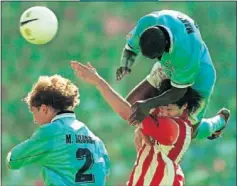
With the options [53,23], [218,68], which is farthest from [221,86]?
[53,23]

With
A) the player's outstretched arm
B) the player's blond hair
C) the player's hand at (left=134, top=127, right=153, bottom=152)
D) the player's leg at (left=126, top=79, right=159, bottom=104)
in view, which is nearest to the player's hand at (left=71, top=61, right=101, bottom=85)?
the player's outstretched arm

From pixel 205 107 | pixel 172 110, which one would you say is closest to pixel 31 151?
pixel 172 110

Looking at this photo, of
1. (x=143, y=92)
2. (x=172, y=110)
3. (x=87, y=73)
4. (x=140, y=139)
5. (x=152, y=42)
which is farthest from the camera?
(x=143, y=92)

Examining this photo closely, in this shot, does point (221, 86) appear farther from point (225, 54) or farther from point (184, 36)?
point (184, 36)

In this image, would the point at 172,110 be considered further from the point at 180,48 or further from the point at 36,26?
the point at 36,26

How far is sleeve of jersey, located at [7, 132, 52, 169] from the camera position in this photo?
14.2 ft

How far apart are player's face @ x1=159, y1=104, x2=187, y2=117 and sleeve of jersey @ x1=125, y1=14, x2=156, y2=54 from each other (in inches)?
16.7

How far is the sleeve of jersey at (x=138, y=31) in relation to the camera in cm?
452

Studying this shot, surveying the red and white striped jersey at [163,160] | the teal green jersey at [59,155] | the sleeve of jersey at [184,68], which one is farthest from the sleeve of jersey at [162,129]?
the teal green jersey at [59,155]

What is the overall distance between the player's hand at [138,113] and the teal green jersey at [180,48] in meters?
0.26

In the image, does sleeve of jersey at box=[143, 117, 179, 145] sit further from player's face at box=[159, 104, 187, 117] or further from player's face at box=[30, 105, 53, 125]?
player's face at box=[30, 105, 53, 125]

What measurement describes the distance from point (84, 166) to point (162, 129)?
486mm

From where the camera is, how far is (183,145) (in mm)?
4641

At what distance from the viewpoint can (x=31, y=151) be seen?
4.34 meters
